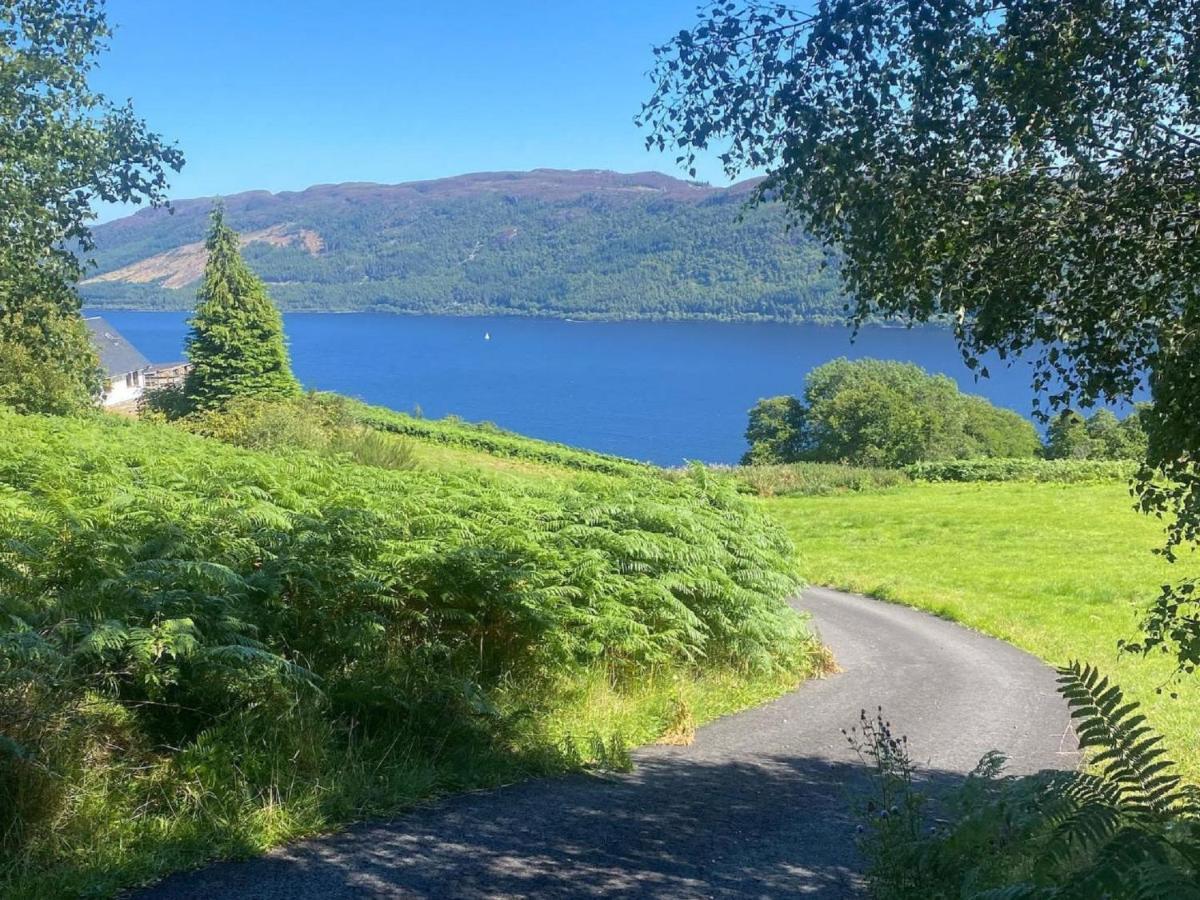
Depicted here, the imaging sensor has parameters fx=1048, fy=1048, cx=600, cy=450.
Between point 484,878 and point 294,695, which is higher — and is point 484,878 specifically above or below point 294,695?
below

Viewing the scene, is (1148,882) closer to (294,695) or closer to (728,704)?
(294,695)

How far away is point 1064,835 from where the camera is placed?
4684mm

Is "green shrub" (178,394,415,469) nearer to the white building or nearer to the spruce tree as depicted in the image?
the spruce tree

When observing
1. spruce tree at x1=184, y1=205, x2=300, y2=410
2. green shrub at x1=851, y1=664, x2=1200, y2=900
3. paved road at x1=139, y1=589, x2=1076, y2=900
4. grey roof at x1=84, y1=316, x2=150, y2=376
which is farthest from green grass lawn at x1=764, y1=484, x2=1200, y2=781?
grey roof at x1=84, y1=316, x2=150, y2=376

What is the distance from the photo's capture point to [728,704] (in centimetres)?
1148

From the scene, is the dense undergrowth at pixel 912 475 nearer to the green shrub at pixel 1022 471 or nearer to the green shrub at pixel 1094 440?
the green shrub at pixel 1022 471

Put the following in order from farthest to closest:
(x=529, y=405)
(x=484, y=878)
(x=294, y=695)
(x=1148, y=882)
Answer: (x=529, y=405) < (x=294, y=695) < (x=484, y=878) < (x=1148, y=882)

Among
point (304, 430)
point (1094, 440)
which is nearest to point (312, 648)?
point (304, 430)

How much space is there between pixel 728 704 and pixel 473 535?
3.66m

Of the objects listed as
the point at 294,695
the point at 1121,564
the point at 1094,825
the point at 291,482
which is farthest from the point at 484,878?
the point at 1121,564

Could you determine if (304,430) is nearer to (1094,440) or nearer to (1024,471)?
(1024,471)

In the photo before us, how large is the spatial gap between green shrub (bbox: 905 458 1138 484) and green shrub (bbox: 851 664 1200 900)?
45.5 metres

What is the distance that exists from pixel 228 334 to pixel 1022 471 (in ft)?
132

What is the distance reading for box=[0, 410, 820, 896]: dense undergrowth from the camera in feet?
19.0
